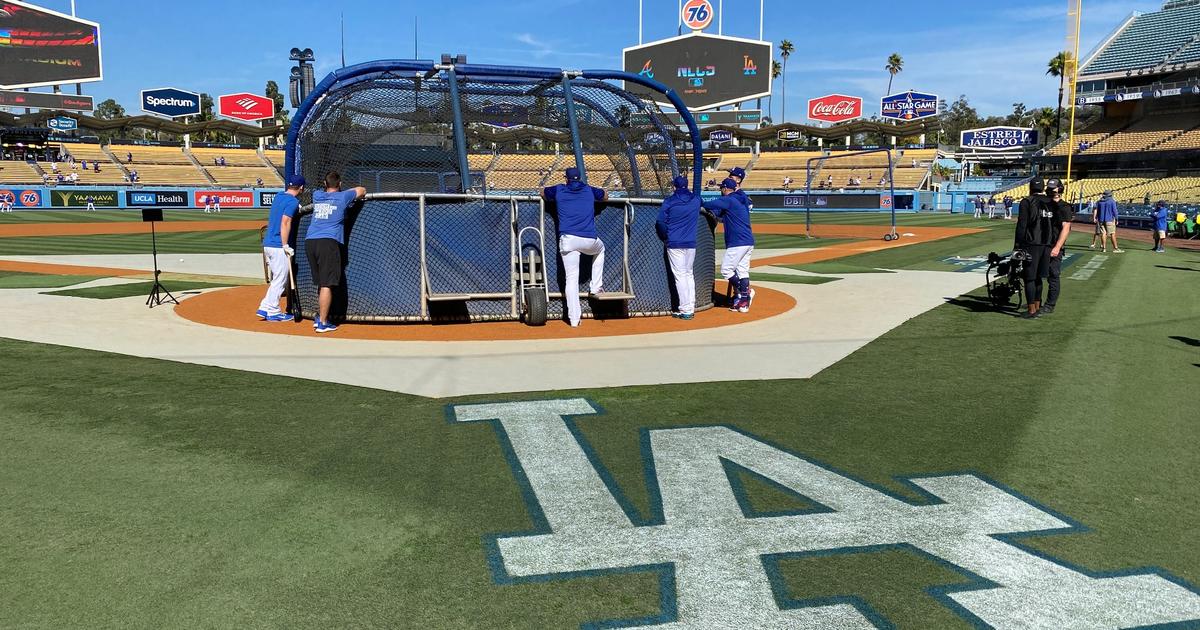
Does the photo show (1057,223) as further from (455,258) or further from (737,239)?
(455,258)

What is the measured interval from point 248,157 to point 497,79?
235 ft

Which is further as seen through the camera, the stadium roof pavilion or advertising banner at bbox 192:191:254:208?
the stadium roof pavilion

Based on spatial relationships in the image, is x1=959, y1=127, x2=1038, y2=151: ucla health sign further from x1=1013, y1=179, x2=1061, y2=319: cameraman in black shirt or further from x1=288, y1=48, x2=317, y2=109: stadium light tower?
x1=288, y1=48, x2=317, y2=109: stadium light tower

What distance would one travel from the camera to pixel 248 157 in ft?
243

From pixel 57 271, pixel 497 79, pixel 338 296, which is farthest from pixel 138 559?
pixel 57 271

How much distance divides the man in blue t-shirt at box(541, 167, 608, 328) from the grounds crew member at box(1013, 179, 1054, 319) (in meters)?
5.55

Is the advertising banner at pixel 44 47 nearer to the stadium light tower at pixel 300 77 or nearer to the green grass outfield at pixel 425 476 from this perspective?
the stadium light tower at pixel 300 77

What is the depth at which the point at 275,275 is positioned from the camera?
9.86 meters

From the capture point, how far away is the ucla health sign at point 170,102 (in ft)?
253

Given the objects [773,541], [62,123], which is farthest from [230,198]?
[773,541]

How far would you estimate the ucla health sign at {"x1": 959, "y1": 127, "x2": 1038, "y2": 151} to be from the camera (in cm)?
8512

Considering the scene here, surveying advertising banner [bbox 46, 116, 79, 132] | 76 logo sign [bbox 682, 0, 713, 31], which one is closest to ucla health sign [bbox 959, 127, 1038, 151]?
76 logo sign [bbox 682, 0, 713, 31]

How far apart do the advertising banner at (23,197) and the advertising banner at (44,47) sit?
2541cm

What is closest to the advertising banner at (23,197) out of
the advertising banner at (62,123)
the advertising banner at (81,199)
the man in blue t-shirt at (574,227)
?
the advertising banner at (81,199)
